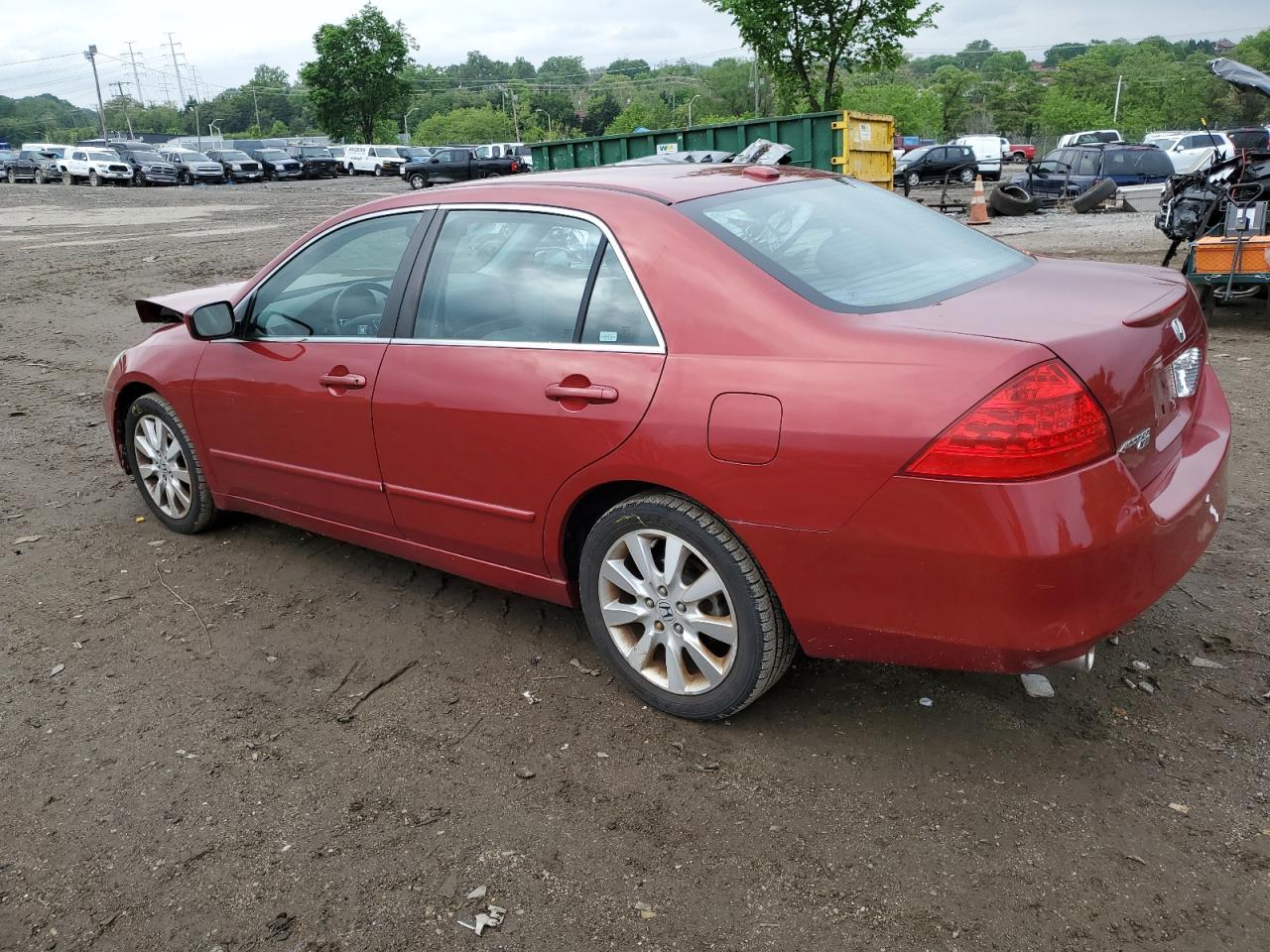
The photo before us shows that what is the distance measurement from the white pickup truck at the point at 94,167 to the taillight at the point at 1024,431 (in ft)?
151

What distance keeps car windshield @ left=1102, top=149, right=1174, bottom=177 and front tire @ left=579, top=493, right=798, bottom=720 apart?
23.8 m

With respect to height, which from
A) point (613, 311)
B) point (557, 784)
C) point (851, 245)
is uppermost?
point (851, 245)

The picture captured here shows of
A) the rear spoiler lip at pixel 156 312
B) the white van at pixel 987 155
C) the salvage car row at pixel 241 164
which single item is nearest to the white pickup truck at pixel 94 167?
the salvage car row at pixel 241 164

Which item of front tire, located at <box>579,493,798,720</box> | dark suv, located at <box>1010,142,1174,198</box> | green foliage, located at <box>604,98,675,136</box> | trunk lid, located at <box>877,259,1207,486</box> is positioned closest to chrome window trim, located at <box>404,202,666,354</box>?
front tire, located at <box>579,493,798,720</box>

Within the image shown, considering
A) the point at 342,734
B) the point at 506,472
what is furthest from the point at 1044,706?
the point at 342,734

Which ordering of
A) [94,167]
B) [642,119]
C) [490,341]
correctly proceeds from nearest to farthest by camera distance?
[490,341], [94,167], [642,119]

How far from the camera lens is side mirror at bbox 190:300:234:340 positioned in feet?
14.1

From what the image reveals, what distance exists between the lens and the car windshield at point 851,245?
3.09 meters

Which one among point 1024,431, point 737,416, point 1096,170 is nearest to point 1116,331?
point 1024,431

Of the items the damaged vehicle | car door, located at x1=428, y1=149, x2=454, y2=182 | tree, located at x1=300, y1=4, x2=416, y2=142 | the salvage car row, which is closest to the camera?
the damaged vehicle

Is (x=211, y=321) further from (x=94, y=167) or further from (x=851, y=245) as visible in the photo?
(x=94, y=167)

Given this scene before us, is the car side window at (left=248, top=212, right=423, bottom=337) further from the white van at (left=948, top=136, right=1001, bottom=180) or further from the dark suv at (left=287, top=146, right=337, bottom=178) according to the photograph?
the dark suv at (left=287, top=146, right=337, bottom=178)

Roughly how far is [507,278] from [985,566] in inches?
72.3

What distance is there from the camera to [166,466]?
505 cm
